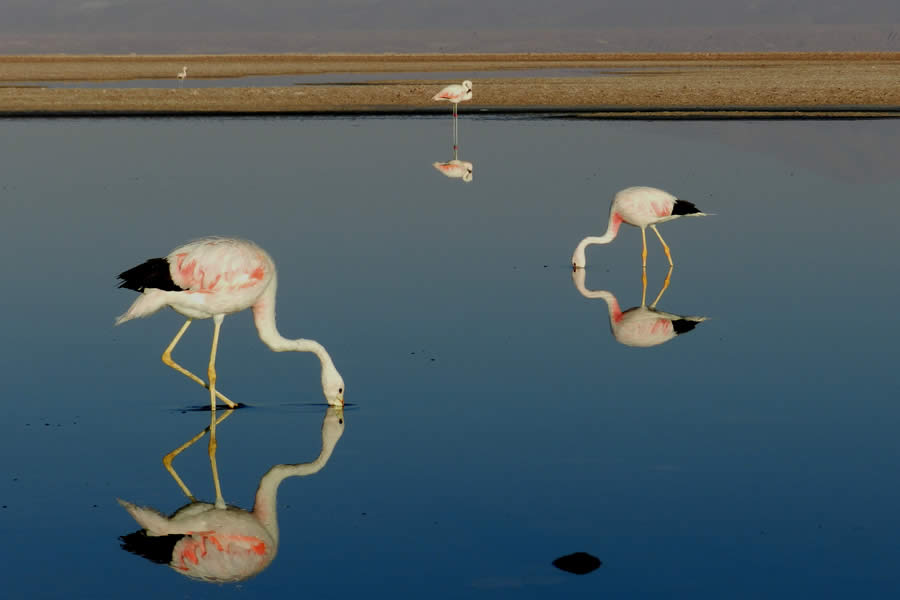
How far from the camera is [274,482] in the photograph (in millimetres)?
8773

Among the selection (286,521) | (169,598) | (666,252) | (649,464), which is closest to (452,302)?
(666,252)

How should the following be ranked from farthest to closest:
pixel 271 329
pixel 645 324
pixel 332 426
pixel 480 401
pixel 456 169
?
1. pixel 456 169
2. pixel 645 324
3. pixel 271 329
4. pixel 480 401
5. pixel 332 426

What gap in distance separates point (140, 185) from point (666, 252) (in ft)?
38.4

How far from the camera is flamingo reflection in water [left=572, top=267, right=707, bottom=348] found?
12959 mm

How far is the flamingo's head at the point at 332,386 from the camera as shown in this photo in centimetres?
1040

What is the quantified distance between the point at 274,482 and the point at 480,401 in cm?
234

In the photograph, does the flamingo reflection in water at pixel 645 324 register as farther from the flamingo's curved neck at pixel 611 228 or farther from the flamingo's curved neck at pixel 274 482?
the flamingo's curved neck at pixel 274 482

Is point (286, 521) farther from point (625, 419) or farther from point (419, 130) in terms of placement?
point (419, 130)

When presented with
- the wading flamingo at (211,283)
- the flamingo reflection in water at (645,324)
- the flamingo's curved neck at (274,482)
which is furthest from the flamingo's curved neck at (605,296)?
the flamingo's curved neck at (274,482)

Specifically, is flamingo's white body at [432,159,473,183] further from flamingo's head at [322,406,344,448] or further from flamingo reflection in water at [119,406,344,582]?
flamingo reflection in water at [119,406,344,582]

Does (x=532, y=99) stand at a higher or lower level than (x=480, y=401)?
higher

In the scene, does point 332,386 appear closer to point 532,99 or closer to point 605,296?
point 605,296

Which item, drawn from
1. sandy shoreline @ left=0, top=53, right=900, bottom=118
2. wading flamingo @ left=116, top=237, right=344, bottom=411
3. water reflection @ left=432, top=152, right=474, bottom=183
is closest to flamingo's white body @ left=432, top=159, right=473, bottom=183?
water reflection @ left=432, top=152, right=474, bottom=183

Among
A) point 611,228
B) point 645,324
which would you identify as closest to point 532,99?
point 611,228
